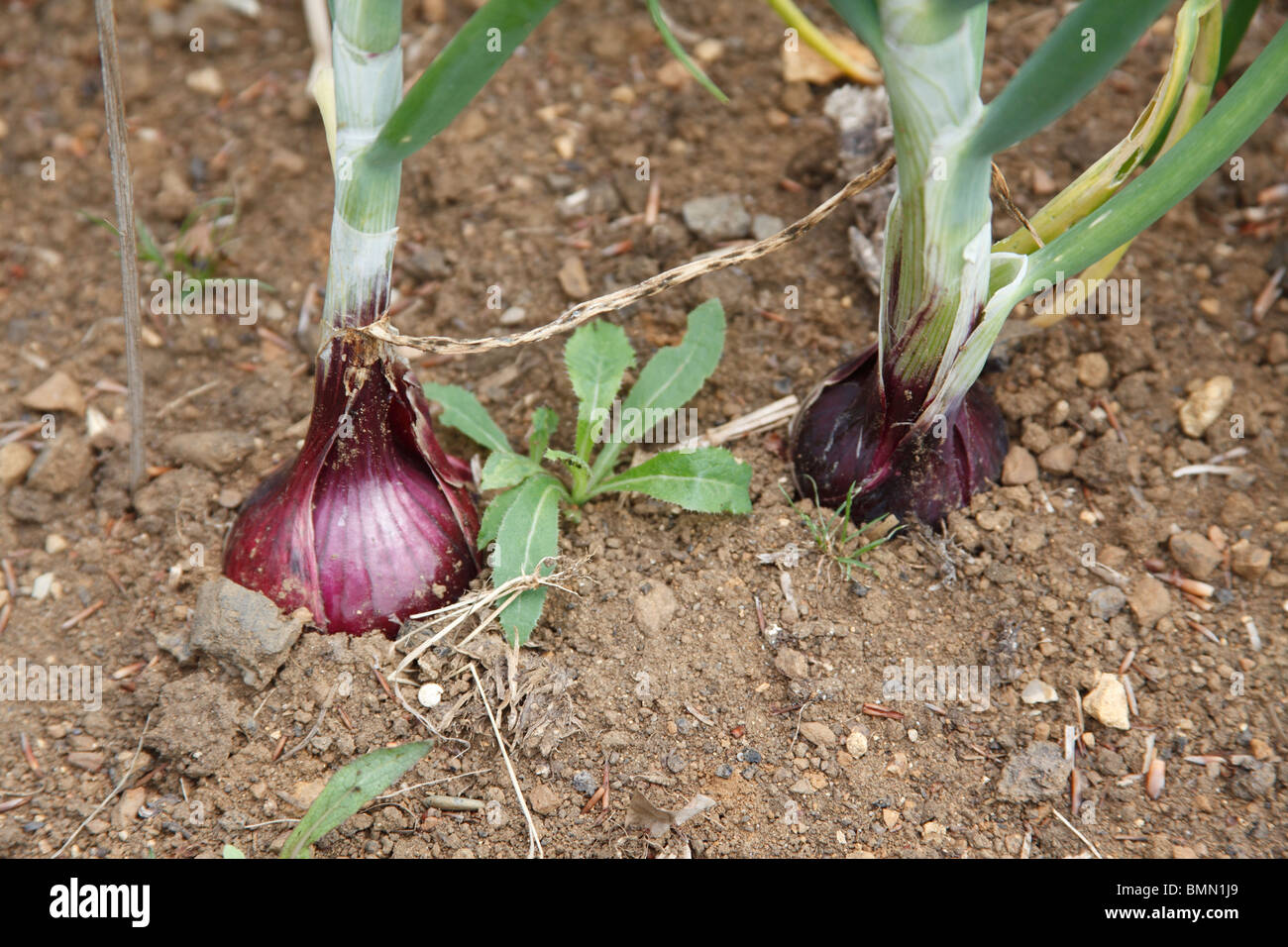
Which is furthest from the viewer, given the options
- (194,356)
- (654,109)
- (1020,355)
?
(654,109)

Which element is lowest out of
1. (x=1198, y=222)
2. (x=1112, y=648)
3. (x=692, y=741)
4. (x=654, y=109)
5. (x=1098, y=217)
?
(x=692, y=741)

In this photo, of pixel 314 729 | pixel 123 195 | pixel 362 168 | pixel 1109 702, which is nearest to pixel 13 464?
pixel 123 195

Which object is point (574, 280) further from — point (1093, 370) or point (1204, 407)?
point (1204, 407)

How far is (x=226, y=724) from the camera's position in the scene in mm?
1525

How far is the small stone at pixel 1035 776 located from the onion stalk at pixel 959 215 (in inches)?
16.3

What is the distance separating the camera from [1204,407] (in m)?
1.91

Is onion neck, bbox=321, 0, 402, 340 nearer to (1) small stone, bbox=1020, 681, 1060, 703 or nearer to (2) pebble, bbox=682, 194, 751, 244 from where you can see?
(2) pebble, bbox=682, 194, 751, 244

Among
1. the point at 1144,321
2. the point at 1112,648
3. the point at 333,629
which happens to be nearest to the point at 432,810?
the point at 333,629

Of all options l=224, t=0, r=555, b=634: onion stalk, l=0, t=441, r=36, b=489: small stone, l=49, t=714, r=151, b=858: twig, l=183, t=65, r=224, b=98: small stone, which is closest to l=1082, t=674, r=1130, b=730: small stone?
l=224, t=0, r=555, b=634: onion stalk

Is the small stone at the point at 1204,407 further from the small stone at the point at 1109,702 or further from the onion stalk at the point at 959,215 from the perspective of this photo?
the small stone at the point at 1109,702

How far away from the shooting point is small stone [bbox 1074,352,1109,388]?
1938 mm

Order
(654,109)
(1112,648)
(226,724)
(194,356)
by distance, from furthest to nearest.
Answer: (654,109) → (194,356) → (1112,648) → (226,724)

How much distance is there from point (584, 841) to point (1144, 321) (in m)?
1.42

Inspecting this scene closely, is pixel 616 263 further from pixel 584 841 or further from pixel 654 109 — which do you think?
pixel 584 841
